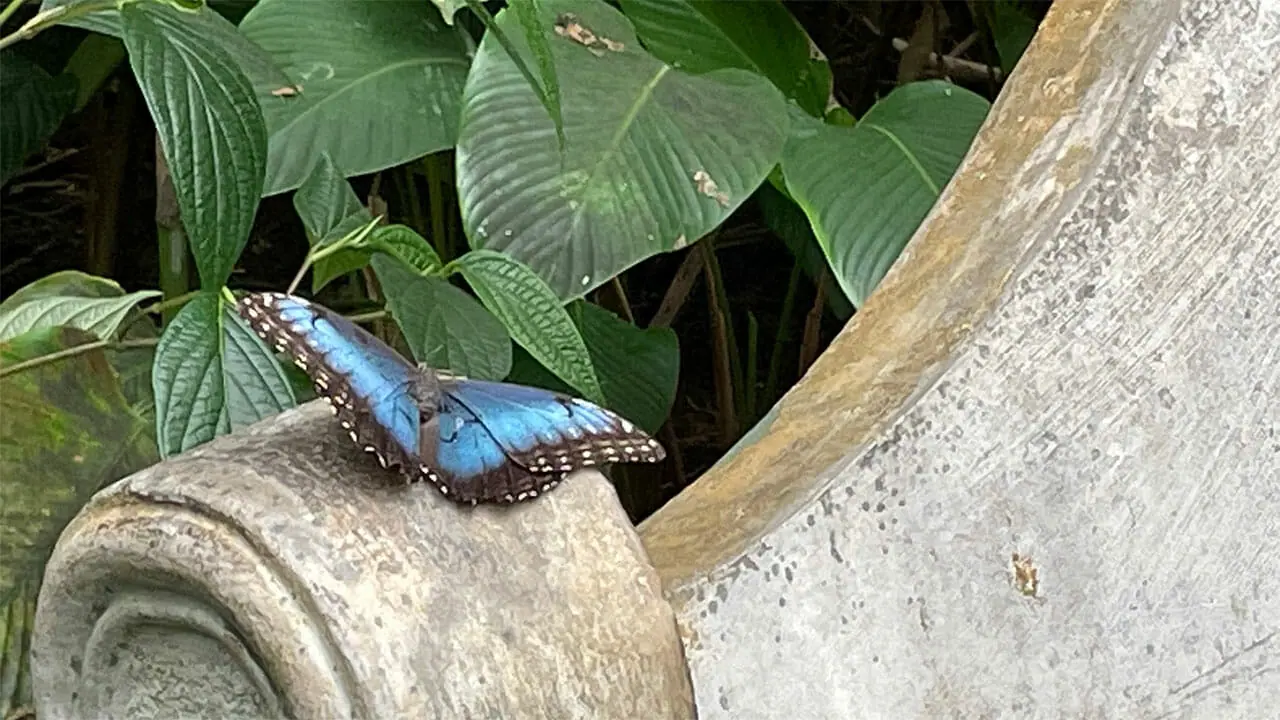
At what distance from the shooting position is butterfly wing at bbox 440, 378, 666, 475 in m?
0.49

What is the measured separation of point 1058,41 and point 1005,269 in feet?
0.36

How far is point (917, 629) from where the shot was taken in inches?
22.3

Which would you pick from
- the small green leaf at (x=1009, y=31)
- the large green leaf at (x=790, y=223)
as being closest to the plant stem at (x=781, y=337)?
the large green leaf at (x=790, y=223)

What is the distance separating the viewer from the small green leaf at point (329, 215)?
2.63 feet

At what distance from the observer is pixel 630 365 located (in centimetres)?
118

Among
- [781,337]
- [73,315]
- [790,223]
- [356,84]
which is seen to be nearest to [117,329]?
[73,315]

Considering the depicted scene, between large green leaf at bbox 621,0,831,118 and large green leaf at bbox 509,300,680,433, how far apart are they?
213mm

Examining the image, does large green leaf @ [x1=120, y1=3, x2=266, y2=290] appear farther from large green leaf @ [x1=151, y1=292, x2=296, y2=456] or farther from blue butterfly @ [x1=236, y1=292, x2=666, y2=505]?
blue butterfly @ [x1=236, y1=292, x2=666, y2=505]

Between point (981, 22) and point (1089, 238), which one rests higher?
point (1089, 238)

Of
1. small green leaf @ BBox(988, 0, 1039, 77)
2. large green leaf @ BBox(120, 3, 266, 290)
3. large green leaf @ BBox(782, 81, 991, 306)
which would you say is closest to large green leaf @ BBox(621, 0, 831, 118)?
large green leaf @ BBox(782, 81, 991, 306)

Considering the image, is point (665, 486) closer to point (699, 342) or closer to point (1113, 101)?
point (699, 342)

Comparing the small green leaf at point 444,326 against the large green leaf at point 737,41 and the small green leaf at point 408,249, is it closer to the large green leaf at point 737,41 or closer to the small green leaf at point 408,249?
the small green leaf at point 408,249

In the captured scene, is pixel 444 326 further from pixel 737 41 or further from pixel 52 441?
pixel 737 41

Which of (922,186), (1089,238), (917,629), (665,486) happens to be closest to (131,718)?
(917,629)
